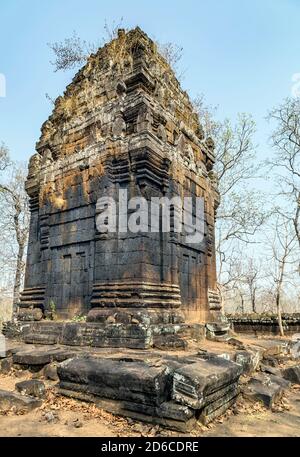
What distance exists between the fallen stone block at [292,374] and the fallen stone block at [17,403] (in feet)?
15.0

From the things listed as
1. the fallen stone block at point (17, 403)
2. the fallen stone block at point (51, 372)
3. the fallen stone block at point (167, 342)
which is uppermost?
the fallen stone block at point (167, 342)

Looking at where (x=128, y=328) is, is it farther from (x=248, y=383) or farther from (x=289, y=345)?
(x=289, y=345)

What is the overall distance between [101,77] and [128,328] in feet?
22.1

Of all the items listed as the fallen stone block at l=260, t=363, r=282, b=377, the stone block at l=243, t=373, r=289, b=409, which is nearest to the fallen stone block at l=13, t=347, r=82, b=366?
the stone block at l=243, t=373, r=289, b=409

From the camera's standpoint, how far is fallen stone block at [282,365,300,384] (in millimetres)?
6281

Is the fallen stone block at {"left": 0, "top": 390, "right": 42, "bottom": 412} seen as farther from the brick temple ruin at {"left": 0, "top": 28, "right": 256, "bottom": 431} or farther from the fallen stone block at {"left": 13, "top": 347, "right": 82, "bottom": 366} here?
the fallen stone block at {"left": 13, "top": 347, "right": 82, "bottom": 366}

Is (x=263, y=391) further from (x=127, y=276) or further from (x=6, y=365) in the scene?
(x=6, y=365)

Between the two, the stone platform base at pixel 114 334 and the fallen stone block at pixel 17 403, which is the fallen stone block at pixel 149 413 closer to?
the fallen stone block at pixel 17 403

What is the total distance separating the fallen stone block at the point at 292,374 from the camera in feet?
20.6

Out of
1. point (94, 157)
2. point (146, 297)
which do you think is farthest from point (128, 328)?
point (94, 157)

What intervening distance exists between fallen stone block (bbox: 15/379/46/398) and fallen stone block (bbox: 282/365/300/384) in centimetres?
447

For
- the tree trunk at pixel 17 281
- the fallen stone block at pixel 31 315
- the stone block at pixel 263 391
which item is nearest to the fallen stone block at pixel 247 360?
the stone block at pixel 263 391

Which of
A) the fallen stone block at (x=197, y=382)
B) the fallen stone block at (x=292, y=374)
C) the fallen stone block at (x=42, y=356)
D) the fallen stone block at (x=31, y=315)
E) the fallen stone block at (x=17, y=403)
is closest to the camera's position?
the fallen stone block at (x=197, y=382)
